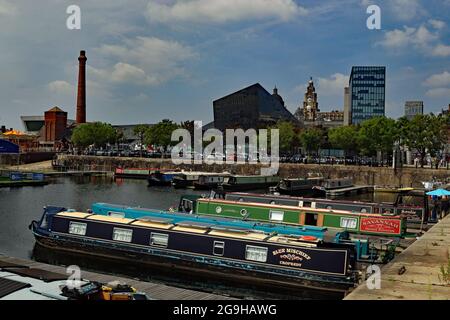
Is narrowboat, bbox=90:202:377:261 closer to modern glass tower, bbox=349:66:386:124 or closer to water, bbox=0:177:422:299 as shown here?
water, bbox=0:177:422:299

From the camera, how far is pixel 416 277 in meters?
14.9

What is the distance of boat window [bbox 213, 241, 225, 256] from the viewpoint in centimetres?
2402

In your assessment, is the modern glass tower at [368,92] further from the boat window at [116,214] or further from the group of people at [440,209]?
the boat window at [116,214]

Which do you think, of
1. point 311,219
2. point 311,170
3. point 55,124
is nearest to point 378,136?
point 311,170

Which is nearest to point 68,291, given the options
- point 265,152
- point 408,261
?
point 408,261

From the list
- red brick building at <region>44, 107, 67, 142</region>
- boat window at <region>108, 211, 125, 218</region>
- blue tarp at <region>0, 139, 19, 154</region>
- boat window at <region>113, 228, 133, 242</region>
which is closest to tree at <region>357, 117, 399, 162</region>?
blue tarp at <region>0, 139, 19, 154</region>

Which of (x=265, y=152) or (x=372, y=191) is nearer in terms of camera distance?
(x=372, y=191)

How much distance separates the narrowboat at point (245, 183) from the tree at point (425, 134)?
2288 centimetres

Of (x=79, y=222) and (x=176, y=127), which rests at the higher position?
(x=176, y=127)

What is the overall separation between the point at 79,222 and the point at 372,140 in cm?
6777

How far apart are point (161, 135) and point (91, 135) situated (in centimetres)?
2159

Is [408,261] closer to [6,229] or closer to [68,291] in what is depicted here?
[68,291]

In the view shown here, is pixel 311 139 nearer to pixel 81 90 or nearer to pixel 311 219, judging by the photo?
pixel 81 90

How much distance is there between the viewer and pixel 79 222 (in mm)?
28625
